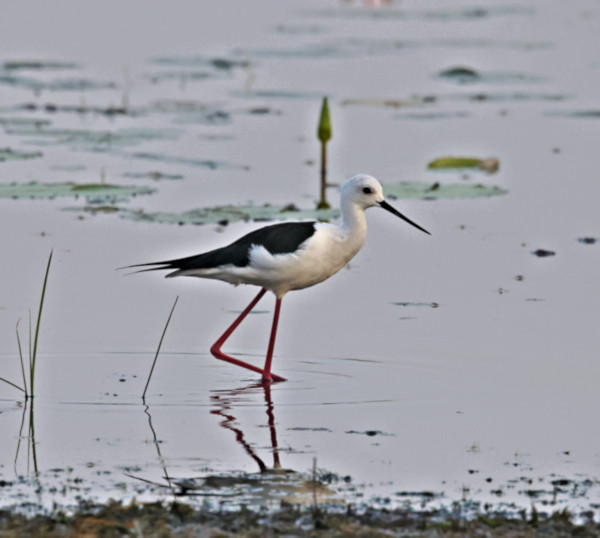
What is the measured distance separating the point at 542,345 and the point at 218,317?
2074 mm

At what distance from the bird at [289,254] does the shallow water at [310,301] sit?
1.45ft

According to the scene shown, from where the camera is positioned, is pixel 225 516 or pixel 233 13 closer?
pixel 225 516

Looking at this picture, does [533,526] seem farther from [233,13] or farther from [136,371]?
[233,13]

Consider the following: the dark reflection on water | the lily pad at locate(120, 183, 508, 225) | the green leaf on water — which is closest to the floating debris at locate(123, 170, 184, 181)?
the lily pad at locate(120, 183, 508, 225)

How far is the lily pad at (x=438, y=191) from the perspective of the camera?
12.1 metres

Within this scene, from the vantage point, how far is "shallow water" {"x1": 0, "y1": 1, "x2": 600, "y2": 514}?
20.0 feet

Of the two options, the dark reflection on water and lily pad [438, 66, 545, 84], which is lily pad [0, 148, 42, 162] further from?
lily pad [438, 66, 545, 84]

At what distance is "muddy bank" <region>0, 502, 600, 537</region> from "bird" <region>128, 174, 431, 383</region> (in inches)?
103

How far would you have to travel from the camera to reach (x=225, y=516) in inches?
203

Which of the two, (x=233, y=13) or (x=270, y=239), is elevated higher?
(x=233, y=13)

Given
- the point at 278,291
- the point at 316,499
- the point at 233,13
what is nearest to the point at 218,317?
the point at 278,291

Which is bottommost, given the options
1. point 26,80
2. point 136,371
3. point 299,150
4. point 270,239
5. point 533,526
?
point 533,526

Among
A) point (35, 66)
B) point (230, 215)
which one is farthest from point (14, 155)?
point (35, 66)

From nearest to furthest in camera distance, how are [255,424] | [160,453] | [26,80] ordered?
[160,453]
[255,424]
[26,80]
